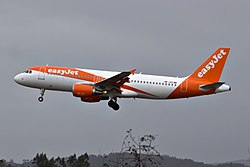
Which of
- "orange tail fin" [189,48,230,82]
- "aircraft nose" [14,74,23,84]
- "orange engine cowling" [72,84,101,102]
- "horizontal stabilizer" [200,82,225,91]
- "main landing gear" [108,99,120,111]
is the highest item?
"orange tail fin" [189,48,230,82]

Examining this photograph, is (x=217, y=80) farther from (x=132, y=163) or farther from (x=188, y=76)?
(x=132, y=163)

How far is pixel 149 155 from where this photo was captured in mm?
12438

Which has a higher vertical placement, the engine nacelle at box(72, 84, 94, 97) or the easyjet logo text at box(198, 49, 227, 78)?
the easyjet logo text at box(198, 49, 227, 78)

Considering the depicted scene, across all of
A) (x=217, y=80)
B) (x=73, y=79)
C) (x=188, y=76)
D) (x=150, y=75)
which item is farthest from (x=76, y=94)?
(x=217, y=80)

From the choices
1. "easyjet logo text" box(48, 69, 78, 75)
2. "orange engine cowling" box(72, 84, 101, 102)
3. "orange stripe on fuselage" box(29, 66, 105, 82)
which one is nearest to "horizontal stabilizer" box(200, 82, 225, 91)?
"orange stripe on fuselage" box(29, 66, 105, 82)

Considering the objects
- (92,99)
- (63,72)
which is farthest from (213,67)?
(63,72)

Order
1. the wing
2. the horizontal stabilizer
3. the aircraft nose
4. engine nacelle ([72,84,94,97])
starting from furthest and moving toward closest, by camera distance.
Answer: the aircraft nose, the horizontal stabilizer, engine nacelle ([72,84,94,97]), the wing

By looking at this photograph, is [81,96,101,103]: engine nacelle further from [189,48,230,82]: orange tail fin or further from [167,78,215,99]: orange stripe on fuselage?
[189,48,230,82]: orange tail fin

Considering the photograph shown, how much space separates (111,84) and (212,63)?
48.7 feet

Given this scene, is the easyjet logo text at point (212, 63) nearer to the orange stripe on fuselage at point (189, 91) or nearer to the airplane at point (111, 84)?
the airplane at point (111, 84)

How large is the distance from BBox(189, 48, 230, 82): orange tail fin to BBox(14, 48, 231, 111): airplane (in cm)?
145

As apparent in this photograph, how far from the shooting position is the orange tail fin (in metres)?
61.3

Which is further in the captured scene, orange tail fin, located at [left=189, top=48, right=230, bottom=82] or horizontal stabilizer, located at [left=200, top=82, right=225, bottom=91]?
orange tail fin, located at [left=189, top=48, right=230, bottom=82]

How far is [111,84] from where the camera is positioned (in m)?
57.3
